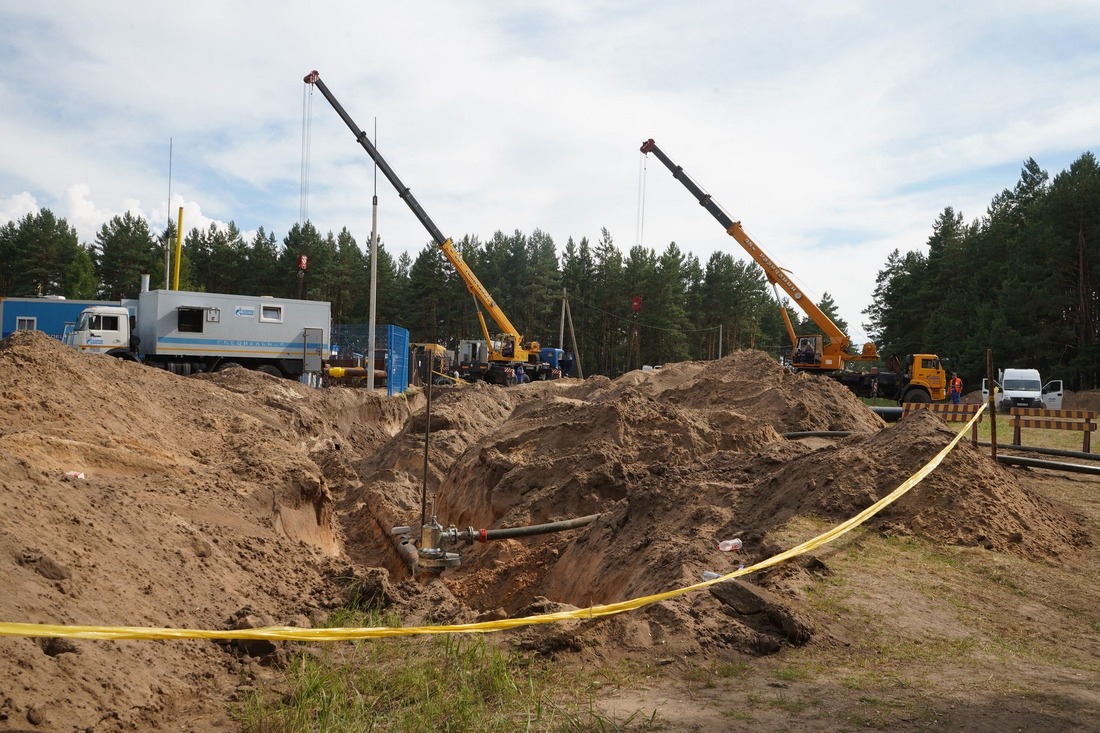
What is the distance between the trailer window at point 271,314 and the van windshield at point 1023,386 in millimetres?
30657

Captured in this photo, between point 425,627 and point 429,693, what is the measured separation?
51 centimetres

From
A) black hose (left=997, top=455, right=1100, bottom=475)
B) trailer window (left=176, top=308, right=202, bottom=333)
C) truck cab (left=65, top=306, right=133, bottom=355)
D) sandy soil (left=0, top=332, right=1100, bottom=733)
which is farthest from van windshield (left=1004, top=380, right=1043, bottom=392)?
truck cab (left=65, top=306, right=133, bottom=355)

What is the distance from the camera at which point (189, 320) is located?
2725cm

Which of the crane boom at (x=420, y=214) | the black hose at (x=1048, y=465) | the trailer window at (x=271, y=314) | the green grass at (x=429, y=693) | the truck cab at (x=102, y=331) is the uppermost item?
the crane boom at (x=420, y=214)

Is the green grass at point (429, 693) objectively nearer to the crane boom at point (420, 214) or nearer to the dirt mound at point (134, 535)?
the dirt mound at point (134, 535)

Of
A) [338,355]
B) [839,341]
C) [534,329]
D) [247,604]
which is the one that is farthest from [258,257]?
[247,604]

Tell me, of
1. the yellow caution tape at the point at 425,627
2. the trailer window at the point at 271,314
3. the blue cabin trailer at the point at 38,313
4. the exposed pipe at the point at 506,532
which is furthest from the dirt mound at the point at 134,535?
the blue cabin trailer at the point at 38,313

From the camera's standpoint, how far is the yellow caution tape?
363cm

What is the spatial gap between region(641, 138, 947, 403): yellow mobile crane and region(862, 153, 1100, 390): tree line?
1669cm

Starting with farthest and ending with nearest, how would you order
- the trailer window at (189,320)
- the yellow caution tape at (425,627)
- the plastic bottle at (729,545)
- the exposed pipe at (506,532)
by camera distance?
the trailer window at (189,320) < the exposed pipe at (506,532) < the plastic bottle at (729,545) < the yellow caution tape at (425,627)

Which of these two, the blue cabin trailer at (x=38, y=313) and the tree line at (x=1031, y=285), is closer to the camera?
the blue cabin trailer at (x=38, y=313)

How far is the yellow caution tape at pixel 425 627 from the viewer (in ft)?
11.9

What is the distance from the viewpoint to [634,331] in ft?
213

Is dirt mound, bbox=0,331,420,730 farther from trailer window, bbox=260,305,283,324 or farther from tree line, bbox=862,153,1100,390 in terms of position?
tree line, bbox=862,153,1100,390
